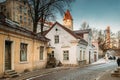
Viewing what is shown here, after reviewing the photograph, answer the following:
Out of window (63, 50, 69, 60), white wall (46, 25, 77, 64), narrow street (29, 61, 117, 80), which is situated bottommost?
narrow street (29, 61, 117, 80)

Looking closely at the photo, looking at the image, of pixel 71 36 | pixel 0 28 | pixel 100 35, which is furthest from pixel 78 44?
pixel 100 35

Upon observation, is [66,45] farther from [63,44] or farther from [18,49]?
[18,49]

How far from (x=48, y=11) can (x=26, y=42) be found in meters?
14.2

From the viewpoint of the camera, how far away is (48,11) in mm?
37125

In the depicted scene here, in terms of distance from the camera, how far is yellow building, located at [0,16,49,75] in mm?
19062

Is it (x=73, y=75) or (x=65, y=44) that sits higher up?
(x=65, y=44)

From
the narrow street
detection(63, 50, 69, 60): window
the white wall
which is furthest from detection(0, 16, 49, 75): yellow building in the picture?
detection(63, 50, 69, 60): window

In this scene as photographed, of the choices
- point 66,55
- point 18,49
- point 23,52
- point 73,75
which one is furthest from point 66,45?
point 73,75

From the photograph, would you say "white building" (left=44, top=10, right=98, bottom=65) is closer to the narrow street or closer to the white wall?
the white wall

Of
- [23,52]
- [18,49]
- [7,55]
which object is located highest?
[18,49]

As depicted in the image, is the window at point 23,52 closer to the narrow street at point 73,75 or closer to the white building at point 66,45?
the narrow street at point 73,75

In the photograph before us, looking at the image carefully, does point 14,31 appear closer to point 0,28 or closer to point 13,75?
point 0,28

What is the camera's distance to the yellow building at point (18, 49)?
1906cm

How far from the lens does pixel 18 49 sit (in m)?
21.9
